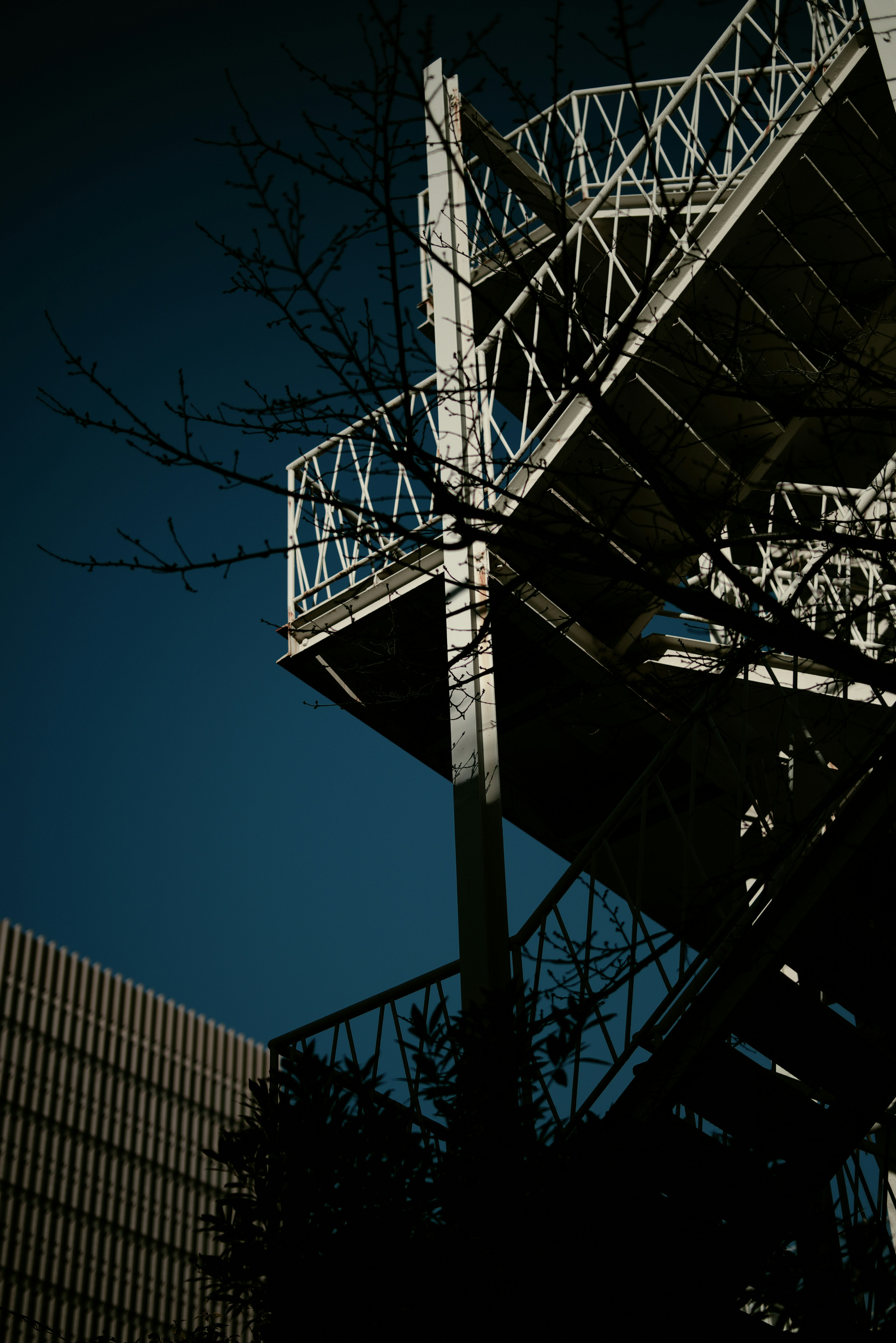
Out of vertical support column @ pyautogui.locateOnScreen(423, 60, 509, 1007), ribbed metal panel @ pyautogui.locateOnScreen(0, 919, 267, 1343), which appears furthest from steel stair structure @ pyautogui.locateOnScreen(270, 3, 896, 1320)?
ribbed metal panel @ pyautogui.locateOnScreen(0, 919, 267, 1343)

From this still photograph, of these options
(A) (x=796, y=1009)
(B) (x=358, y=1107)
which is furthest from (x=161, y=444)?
(A) (x=796, y=1009)

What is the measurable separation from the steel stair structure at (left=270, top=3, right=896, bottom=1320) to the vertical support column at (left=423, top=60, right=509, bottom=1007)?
0.03m

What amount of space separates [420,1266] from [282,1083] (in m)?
0.99

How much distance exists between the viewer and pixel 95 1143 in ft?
165

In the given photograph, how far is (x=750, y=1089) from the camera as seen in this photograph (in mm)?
4758

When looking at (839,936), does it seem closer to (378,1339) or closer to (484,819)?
(484,819)

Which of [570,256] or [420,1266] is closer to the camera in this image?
[420,1266]

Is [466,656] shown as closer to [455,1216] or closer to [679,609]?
[679,609]

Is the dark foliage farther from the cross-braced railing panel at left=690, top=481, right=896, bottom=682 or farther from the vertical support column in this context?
the cross-braced railing panel at left=690, top=481, right=896, bottom=682

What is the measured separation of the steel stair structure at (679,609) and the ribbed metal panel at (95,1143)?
149 ft

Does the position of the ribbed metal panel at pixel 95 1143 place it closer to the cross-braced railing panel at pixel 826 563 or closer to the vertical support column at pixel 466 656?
the cross-braced railing panel at pixel 826 563

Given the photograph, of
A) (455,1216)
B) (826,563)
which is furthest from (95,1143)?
(455,1216)

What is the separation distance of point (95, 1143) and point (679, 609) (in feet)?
175

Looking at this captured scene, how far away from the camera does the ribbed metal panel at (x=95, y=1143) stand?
46625 millimetres
